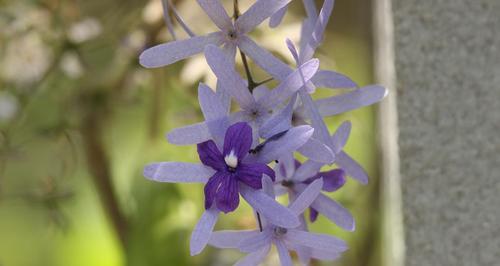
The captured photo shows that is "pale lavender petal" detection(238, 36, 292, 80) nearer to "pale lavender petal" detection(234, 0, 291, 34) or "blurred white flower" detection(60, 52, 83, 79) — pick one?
"pale lavender petal" detection(234, 0, 291, 34)

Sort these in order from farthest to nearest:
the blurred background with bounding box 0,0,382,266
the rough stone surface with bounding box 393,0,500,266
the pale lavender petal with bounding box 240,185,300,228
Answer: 1. the blurred background with bounding box 0,0,382,266
2. the rough stone surface with bounding box 393,0,500,266
3. the pale lavender petal with bounding box 240,185,300,228

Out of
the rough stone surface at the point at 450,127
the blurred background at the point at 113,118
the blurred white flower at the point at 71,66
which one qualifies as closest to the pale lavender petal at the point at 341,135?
the rough stone surface at the point at 450,127

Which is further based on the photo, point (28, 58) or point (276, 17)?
point (28, 58)

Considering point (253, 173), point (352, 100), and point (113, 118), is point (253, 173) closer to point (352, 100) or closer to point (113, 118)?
point (352, 100)

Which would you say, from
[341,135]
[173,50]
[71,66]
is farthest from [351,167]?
[71,66]

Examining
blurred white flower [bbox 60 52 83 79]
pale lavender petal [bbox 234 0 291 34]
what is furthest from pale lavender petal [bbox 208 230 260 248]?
blurred white flower [bbox 60 52 83 79]

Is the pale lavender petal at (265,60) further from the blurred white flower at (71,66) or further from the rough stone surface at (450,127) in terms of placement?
the blurred white flower at (71,66)

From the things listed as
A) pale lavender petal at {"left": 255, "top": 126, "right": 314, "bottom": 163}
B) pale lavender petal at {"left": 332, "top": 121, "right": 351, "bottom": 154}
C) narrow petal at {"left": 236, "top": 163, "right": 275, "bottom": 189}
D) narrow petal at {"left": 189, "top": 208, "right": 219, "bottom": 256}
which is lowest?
pale lavender petal at {"left": 332, "top": 121, "right": 351, "bottom": 154}
